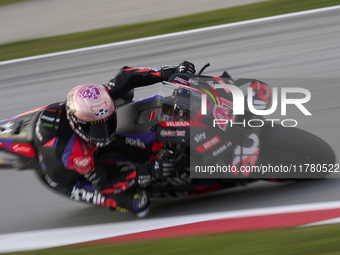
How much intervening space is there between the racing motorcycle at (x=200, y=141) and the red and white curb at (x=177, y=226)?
297mm

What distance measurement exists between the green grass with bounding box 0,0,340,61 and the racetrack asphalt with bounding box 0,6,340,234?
40cm

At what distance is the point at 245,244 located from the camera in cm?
303

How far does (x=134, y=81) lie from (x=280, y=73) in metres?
2.61

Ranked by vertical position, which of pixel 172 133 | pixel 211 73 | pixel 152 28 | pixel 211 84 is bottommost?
pixel 211 73

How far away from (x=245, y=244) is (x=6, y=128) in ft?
7.41

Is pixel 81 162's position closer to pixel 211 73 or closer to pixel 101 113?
pixel 101 113

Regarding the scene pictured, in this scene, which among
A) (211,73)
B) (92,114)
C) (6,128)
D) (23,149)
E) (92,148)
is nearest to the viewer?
(92,114)

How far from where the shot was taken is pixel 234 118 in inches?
129

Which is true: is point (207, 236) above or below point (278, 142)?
below

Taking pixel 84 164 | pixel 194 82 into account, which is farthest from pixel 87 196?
pixel 194 82

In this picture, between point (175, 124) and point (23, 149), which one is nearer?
point (175, 124)

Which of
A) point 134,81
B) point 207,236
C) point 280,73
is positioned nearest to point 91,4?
point 280,73

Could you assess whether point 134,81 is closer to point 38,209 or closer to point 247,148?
point 247,148

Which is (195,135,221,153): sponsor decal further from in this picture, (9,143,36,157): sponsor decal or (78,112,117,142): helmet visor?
(9,143,36,157): sponsor decal
